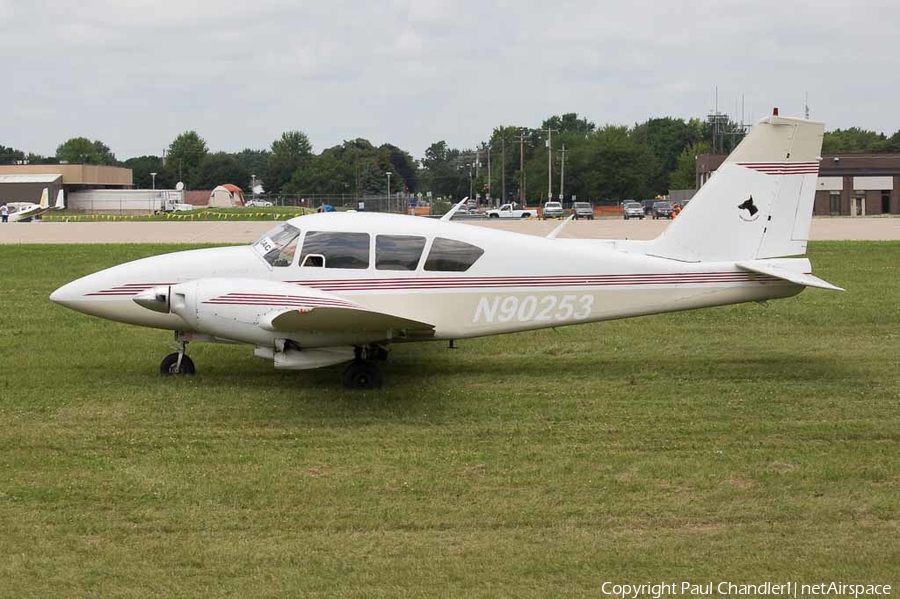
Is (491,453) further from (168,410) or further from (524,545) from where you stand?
(168,410)

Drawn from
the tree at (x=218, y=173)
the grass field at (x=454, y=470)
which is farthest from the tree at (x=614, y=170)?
the grass field at (x=454, y=470)

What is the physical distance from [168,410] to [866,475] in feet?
21.4

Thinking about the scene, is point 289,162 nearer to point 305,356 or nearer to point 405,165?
point 405,165

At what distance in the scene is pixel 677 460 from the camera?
8258 mm

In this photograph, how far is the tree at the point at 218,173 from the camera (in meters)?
134

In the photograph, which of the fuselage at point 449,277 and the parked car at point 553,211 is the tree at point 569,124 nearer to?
the parked car at point 553,211

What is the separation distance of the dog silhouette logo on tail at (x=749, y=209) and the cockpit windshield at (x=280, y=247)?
16.7 feet

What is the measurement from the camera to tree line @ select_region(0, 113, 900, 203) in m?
111

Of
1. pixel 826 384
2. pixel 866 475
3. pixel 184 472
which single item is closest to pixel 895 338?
pixel 826 384

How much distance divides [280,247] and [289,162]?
117 meters

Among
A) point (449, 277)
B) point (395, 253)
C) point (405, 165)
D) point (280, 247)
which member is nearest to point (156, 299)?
point (280, 247)

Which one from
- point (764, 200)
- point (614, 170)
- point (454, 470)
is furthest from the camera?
point (614, 170)

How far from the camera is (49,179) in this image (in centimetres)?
9862

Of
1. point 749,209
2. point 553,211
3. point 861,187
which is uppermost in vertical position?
point 861,187
